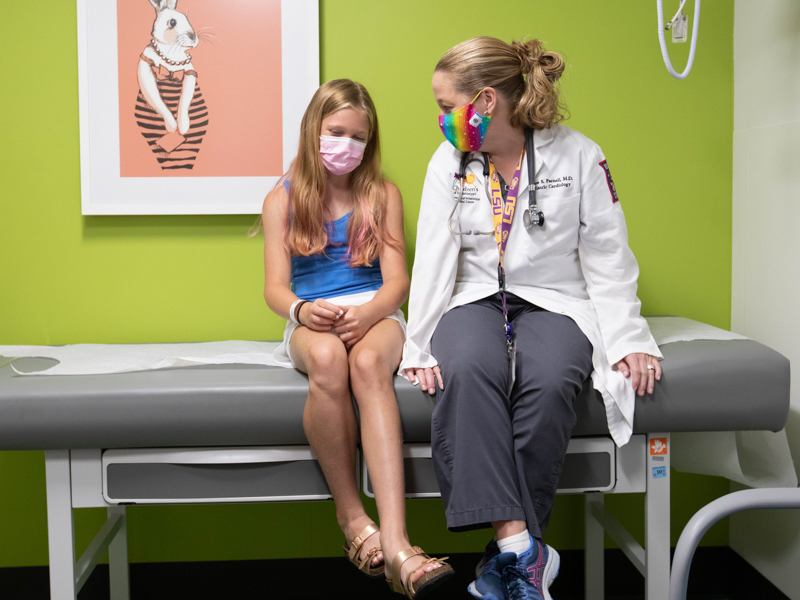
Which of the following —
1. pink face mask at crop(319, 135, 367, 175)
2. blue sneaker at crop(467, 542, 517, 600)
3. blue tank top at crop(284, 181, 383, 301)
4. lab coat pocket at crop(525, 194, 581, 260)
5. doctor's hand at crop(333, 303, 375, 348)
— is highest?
pink face mask at crop(319, 135, 367, 175)

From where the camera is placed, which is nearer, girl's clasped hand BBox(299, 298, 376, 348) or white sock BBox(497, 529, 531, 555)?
white sock BBox(497, 529, 531, 555)

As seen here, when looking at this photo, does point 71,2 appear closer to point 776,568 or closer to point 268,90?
point 268,90

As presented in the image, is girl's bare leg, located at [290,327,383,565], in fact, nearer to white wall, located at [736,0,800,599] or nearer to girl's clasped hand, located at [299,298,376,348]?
girl's clasped hand, located at [299,298,376,348]

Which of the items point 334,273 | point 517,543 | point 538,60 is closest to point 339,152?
point 334,273

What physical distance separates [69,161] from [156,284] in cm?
43

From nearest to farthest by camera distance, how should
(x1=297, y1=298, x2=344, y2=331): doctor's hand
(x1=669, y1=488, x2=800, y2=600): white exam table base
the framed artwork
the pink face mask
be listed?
(x1=669, y1=488, x2=800, y2=600): white exam table base → (x1=297, y1=298, x2=344, y2=331): doctor's hand → the pink face mask → the framed artwork

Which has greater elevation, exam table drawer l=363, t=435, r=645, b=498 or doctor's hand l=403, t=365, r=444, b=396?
doctor's hand l=403, t=365, r=444, b=396

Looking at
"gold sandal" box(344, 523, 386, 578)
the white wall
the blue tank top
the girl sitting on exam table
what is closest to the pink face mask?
the girl sitting on exam table

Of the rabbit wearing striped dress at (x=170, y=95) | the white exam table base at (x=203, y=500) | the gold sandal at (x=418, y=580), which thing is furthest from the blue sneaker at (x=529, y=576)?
the rabbit wearing striped dress at (x=170, y=95)

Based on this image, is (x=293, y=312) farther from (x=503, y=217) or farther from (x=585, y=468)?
(x=585, y=468)

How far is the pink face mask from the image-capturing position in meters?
1.63

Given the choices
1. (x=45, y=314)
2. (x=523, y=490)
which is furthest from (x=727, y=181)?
(x=45, y=314)

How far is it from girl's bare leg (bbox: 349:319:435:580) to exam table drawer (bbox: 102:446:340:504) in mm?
163

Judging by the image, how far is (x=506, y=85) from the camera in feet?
4.92
